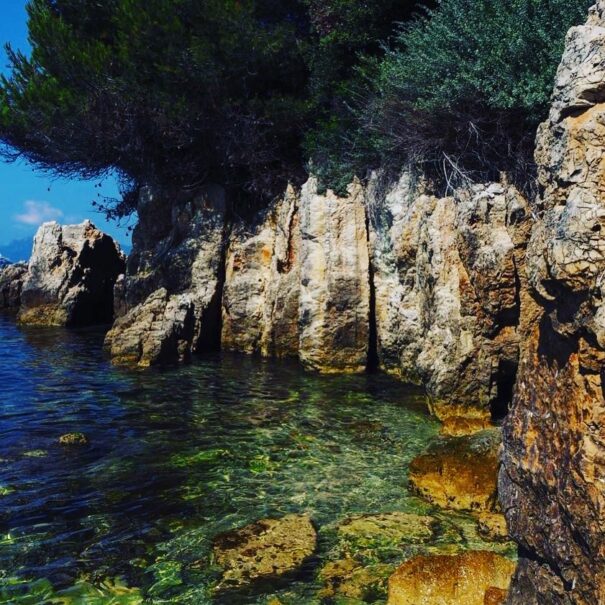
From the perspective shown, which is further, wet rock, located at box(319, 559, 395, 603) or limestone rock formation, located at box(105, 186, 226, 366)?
limestone rock formation, located at box(105, 186, 226, 366)

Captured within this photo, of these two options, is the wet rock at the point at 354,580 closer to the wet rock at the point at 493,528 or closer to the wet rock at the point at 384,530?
the wet rock at the point at 384,530

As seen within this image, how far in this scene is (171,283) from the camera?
21359 millimetres

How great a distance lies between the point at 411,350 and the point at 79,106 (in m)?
13.5

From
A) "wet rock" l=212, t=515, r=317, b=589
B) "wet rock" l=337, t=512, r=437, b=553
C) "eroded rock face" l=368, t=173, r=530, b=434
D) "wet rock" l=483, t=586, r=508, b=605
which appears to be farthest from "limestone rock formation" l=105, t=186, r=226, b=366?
"wet rock" l=483, t=586, r=508, b=605

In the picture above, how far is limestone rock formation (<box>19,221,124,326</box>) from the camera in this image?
25.7 meters

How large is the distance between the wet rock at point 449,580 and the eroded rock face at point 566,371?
87cm

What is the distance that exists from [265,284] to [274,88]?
6676mm

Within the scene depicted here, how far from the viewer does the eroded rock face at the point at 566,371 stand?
3.76m

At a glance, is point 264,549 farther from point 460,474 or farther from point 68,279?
point 68,279

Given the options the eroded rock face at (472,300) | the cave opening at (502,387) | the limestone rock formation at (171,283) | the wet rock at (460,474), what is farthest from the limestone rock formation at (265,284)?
the wet rock at (460,474)

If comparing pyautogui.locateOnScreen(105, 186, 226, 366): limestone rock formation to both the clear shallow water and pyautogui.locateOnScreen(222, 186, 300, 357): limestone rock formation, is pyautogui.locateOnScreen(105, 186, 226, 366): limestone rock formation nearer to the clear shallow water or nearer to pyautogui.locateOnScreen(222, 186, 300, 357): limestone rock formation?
pyautogui.locateOnScreen(222, 186, 300, 357): limestone rock formation

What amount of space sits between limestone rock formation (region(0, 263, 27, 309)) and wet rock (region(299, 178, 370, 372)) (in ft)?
64.8

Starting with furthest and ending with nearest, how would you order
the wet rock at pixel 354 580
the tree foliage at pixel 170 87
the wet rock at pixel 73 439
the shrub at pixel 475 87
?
the tree foliage at pixel 170 87 → the shrub at pixel 475 87 → the wet rock at pixel 73 439 → the wet rock at pixel 354 580

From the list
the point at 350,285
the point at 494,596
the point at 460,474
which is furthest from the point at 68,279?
the point at 494,596
